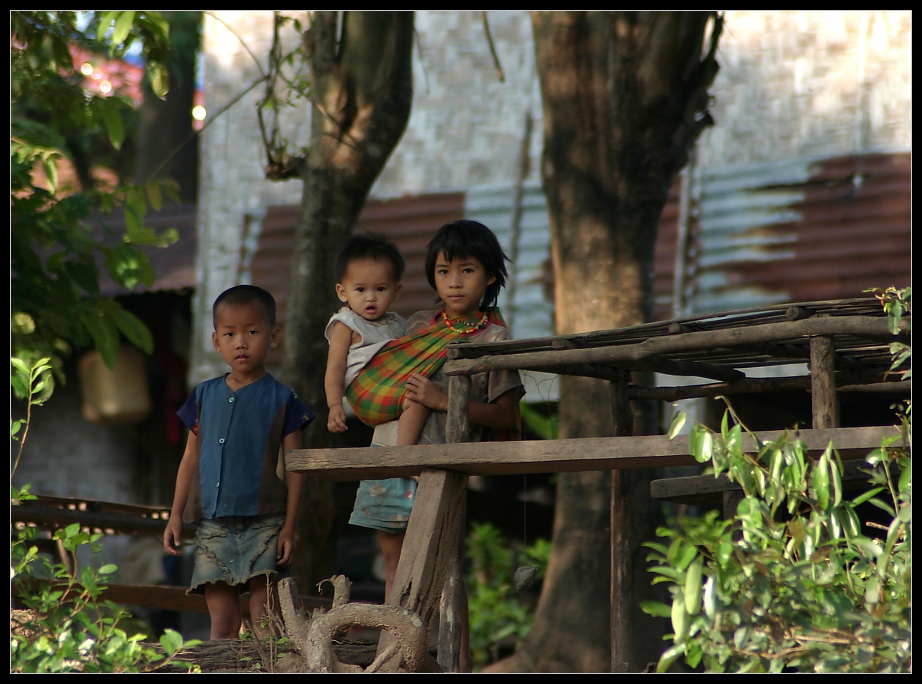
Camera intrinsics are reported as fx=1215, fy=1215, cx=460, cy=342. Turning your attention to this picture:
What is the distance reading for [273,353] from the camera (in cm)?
886

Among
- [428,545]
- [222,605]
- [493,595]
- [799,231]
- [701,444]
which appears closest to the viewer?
[701,444]

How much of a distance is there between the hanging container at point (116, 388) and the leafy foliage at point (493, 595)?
2935 mm

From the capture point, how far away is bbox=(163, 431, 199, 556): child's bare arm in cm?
429

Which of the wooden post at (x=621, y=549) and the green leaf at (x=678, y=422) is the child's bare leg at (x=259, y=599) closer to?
the wooden post at (x=621, y=549)

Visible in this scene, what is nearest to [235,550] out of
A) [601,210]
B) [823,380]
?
[823,380]

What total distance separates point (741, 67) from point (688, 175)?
2.82 ft

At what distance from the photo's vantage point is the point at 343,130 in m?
6.36

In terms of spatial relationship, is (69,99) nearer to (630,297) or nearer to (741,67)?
(630,297)

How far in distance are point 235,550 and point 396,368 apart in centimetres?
84

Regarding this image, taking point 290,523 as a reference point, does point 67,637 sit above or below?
below

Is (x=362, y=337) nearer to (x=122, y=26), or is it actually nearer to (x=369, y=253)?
(x=369, y=253)

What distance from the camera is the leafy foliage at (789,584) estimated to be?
2.62 metres

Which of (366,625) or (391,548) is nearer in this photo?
(366,625)
